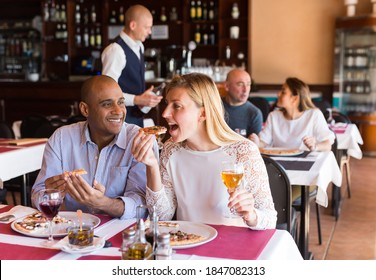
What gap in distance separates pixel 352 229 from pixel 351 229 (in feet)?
0.03

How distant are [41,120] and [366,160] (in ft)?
16.2

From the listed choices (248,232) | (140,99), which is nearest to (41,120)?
(140,99)

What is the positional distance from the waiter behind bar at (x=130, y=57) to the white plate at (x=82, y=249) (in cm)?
280

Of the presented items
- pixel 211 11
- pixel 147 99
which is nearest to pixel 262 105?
pixel 147 99

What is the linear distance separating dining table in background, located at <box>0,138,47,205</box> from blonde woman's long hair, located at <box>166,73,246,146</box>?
1.79m

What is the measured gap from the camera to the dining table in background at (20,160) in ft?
A: 12.4

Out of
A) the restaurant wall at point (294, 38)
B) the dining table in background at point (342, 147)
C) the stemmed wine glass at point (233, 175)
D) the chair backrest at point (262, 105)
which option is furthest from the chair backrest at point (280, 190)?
the restaurant wall at point (294, 38)

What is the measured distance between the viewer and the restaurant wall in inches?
363

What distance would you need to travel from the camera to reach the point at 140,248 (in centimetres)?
156

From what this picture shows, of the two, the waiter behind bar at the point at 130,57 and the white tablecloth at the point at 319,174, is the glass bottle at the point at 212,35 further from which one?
the white tablecloth at the point at 319,174

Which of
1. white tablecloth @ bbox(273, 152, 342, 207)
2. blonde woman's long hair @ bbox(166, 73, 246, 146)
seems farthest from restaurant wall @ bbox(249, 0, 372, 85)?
blonde woman's long hair @ bbox(166, 73, 246, 146)

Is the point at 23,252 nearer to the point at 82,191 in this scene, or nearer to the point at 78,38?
the point at 82,191

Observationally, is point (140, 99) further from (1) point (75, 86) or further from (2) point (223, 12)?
(2) point (223, 12)
